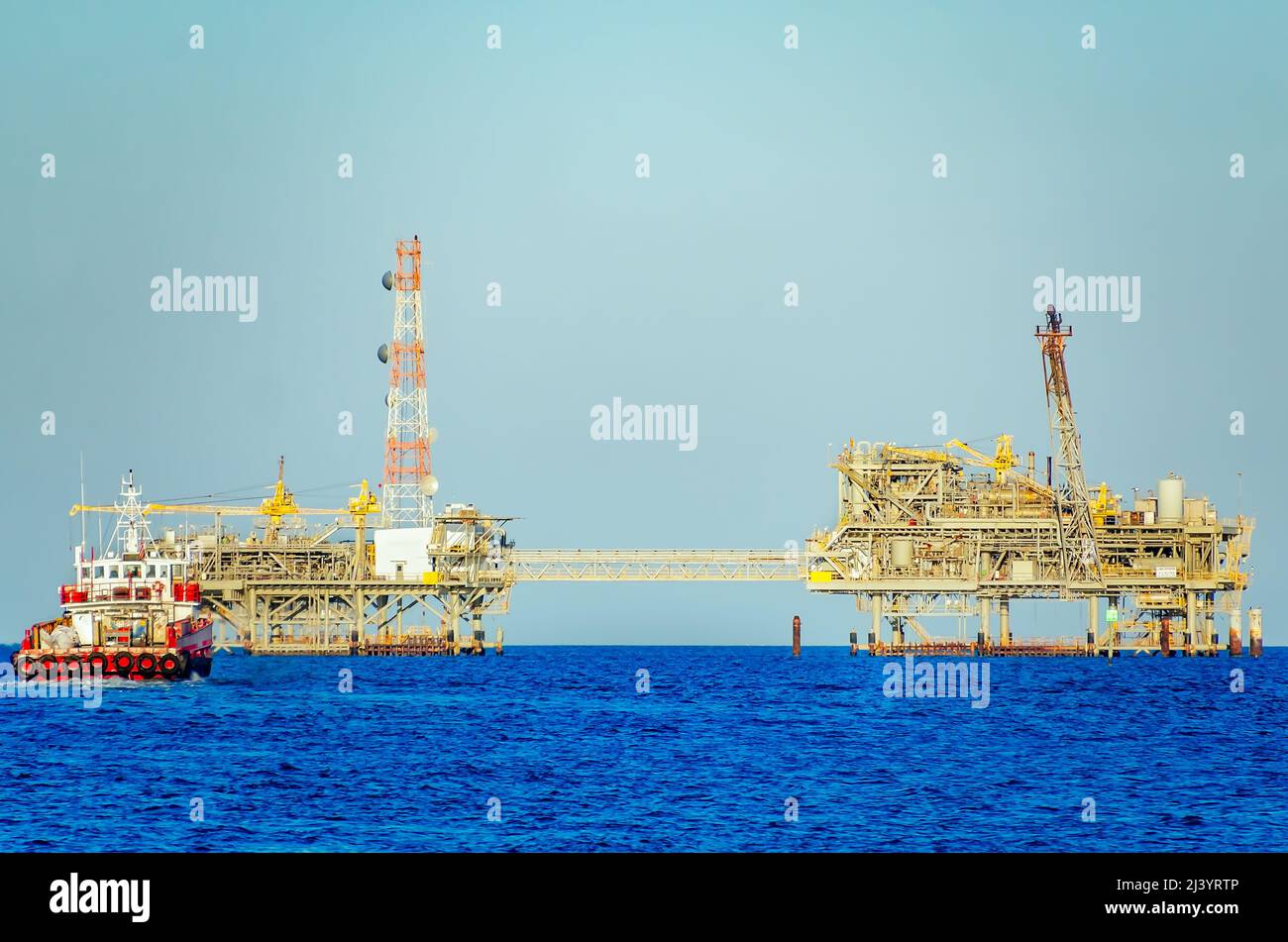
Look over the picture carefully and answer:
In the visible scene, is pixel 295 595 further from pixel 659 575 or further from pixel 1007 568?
pixel 1007 568

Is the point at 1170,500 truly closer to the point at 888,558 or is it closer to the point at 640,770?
the point at 888,558

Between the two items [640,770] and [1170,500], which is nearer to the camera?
[640,770]

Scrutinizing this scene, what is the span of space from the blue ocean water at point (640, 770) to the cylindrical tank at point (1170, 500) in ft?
107

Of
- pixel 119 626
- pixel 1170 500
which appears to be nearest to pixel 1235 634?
pixel 1170 500

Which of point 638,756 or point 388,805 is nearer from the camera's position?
point 388,805

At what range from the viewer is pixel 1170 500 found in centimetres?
12838

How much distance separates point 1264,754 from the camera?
200 ft

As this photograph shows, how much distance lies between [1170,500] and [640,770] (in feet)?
276

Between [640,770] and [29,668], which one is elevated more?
[29,668]

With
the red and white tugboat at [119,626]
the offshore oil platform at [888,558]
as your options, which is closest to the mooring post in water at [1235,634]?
the offshore oil platform at [888,558]

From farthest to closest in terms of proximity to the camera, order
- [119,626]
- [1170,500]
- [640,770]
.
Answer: [1170,500], [119,626], [640,770]

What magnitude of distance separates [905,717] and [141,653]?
41.3 meters

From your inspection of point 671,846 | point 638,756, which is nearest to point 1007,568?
point 638,756

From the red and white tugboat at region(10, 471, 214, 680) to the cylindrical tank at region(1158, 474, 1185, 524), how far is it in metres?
73.6
